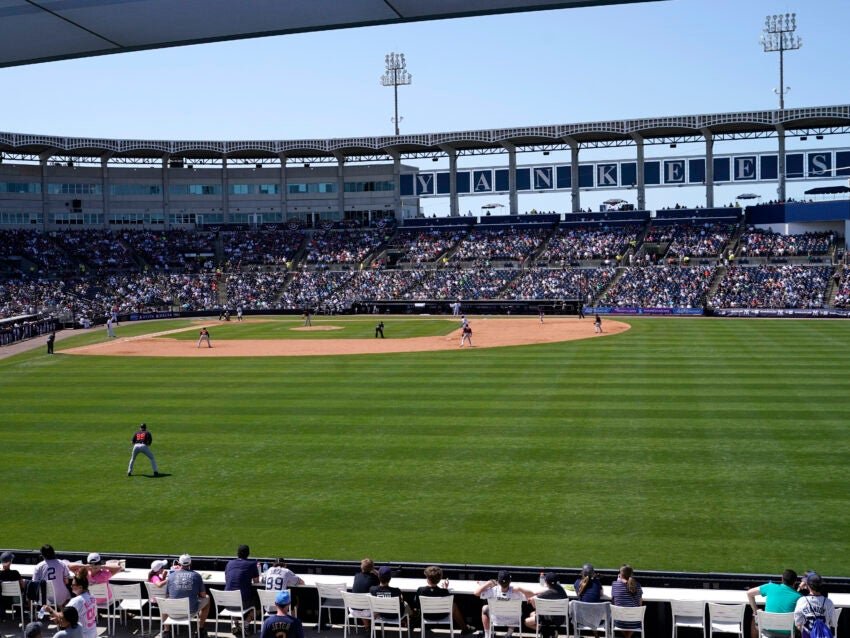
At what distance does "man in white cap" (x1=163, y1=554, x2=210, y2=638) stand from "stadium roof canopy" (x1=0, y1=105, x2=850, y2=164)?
7669cm

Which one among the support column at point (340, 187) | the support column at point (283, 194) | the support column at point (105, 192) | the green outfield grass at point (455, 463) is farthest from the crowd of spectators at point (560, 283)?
the support column at point (105, 192)

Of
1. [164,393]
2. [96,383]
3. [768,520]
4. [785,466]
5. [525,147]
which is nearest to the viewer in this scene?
[768,520]

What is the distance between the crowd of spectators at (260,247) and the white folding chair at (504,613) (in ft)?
269

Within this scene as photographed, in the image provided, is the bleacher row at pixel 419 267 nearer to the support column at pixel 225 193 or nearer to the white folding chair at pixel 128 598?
the support column at pixel 225 193

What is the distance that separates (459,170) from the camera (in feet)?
305

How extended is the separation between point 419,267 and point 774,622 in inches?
3055

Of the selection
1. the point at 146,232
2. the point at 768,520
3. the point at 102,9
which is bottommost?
the point at 768,520

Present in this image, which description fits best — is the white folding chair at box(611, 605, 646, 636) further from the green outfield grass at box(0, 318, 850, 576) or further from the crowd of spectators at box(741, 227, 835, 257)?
the crowd of spectators at box(741, 227, 835, 257)

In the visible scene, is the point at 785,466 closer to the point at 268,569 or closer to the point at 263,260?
the point at 268,569

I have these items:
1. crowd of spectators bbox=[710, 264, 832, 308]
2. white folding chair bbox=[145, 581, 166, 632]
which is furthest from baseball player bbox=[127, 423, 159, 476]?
crowd of spectators bbox=[710, 264, 832, 308]

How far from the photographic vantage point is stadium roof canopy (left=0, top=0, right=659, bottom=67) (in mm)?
4059

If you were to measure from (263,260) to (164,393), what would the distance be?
198 ft

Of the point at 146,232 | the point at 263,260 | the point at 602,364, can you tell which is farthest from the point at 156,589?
the point at 146,232

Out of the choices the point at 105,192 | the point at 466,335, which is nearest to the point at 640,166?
the point at 466,335
